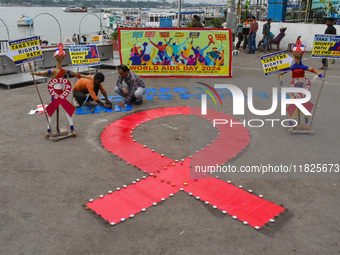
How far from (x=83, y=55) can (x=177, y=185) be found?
4.91 m

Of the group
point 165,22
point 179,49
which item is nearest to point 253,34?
point 179,49

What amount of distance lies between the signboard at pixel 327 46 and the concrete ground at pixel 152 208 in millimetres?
1749

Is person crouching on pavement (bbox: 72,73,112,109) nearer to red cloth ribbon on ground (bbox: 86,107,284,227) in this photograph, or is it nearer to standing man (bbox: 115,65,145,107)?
standing man (bbox: 115,65,145,107)

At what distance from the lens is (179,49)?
12.7 meters

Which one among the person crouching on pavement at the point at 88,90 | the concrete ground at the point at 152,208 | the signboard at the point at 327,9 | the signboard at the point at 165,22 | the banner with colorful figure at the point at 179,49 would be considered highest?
the signboard at the point at 327,9

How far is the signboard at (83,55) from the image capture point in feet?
27.5

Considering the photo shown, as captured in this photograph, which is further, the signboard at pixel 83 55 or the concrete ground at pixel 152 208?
the signboard at pixel 83 55

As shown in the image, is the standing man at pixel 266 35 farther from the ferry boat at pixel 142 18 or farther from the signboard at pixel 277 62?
the ferry boat at pixel 142 18

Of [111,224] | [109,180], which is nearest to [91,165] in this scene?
[109,180]

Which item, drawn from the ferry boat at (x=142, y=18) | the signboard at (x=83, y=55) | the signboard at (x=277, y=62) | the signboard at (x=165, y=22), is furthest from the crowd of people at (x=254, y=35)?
the ferry boat at (x=142, y=18)

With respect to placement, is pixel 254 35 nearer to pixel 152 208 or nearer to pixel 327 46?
pixel 327 46

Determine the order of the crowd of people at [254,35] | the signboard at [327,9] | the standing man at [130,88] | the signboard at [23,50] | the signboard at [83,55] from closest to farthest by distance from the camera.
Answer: the signboard at [23,50] < the signboard at [83,55] < the standing man at [130,88] < the crowd of people at [254,35] < the signboard at [327,9]

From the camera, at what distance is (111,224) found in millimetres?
4426

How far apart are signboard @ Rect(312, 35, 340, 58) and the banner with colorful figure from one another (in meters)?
5.36
